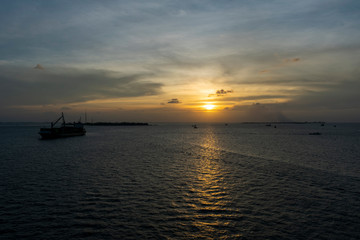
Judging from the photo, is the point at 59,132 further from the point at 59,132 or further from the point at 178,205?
the point at 178,205

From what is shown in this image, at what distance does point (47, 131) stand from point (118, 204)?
296ft

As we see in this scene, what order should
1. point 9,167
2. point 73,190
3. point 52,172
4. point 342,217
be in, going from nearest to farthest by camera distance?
point 342,217 < point 73,190 < point 52,172 < point 9,167

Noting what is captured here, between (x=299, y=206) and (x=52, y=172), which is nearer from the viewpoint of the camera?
(x=299, y=206)

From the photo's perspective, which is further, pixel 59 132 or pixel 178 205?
pixel 59 132

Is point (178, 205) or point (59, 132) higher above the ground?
point (59, 132)

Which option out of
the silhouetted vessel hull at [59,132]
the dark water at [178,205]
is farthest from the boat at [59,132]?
the dark water at [178,205]

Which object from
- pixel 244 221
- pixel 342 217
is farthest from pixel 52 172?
pixel 342 217

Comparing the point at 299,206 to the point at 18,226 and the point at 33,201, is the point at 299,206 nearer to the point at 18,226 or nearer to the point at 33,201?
the point at 18,226

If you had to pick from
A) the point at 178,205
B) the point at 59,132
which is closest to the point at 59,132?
the point at 59,132

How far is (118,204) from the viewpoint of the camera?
59.6ft

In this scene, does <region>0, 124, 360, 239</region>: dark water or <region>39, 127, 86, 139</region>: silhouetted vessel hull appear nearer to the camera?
<region>0, 124, 360, 239</region>: dark water

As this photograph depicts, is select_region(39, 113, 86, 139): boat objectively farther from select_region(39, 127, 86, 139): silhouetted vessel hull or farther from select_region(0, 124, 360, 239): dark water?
select_region(0, 124, 360, 239): dark water

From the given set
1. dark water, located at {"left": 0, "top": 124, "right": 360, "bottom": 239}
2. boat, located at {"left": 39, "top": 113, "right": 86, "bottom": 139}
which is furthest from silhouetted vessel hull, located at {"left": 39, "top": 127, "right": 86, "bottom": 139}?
dark water, located at {"left": 0, "top": 124, "right": 360, "bottom": 239}

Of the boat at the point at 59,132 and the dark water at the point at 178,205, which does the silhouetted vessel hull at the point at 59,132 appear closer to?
the boat at the point at 59,132
